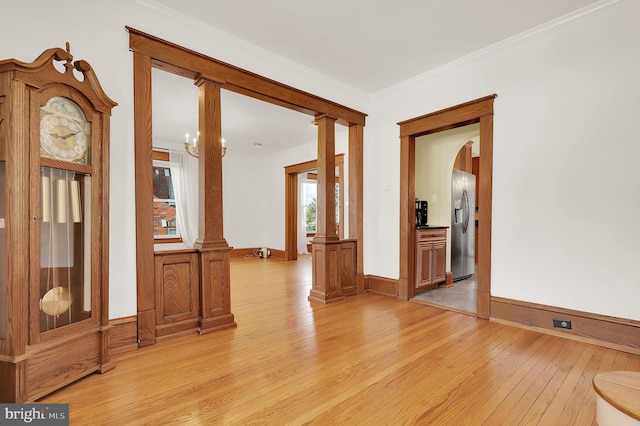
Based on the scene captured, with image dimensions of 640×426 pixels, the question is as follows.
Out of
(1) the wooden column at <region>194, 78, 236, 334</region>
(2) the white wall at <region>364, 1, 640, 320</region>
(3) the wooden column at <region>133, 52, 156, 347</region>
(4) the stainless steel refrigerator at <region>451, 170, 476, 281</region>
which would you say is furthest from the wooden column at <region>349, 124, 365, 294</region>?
(3) the wooden column at <region>133, 52, 156, 347</region>

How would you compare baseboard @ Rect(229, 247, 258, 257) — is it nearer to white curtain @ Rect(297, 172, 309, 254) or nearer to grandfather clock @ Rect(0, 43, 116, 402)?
white curtain @ Rect(297, 172, 309, 254)

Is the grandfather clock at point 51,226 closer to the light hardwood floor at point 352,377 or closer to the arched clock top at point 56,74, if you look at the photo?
the arched clock top at point 56,74

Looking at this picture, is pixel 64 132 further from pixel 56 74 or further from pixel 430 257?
pixel 430 257

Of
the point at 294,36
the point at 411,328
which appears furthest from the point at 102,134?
the point at 411,328

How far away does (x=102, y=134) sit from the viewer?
2.12 m

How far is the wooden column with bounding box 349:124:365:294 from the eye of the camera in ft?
14.4

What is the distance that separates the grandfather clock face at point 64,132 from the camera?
1.85 m

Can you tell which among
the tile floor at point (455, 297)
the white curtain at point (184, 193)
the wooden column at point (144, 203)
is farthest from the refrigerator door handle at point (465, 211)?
the white curtain at point (184, 193)

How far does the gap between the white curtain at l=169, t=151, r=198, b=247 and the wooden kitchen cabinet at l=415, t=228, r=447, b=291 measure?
5008 mm

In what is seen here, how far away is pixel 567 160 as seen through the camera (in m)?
2.77

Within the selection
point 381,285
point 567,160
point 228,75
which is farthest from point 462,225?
point 228,75

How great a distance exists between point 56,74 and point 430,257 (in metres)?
4.46

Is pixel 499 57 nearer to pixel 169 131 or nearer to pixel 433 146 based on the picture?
pixel 433 146

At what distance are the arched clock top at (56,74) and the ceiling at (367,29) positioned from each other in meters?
1.03
